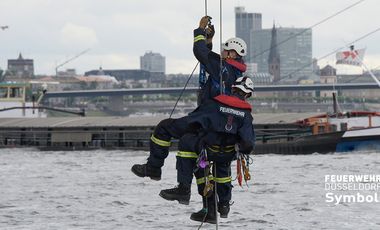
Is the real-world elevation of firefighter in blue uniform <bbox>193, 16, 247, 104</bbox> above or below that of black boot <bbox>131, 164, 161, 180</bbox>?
above

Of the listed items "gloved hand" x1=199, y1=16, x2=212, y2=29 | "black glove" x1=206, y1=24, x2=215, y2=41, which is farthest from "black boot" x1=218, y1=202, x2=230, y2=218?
"gloved hand" x1=199, y1=16, x2=212, y2=29

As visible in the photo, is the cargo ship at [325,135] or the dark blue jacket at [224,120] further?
the cargo ship at [325,135]

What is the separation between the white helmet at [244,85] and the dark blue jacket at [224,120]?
225 mm

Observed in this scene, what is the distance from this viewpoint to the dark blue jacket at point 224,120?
46.6 feet

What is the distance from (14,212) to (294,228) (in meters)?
7.36

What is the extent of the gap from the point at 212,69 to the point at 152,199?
1503 centimetres

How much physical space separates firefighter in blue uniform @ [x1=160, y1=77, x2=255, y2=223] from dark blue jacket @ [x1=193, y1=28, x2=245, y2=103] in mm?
113

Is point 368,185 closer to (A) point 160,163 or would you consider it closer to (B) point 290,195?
(B) point 290,195

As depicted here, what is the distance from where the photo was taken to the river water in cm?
2244

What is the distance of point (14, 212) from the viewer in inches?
990

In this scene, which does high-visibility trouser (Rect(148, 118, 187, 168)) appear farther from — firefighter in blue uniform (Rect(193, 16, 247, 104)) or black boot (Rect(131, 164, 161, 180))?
Result: firefighter in blue uniform (Rect(193, 16, 247, 104))

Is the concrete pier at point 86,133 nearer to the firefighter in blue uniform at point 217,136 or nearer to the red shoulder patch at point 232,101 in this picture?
the firefighter in blue uniform at point 217,136

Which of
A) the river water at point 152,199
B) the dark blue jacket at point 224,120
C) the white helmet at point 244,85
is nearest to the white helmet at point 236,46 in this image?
the white helmet at point 244,85

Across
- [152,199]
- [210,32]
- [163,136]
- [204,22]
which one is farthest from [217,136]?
[152,199]
